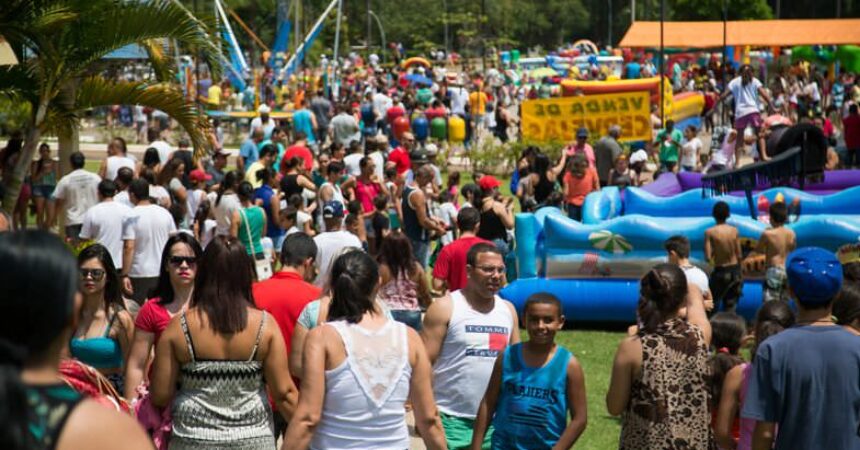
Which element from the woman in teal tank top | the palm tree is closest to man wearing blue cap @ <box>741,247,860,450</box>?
the palm tree

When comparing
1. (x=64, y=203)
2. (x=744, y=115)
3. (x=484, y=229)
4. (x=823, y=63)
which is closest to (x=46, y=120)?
(x=64, y=203)

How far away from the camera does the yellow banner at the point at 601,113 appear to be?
21.8 metres

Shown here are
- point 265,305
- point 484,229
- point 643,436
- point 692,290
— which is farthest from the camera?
point 484,229

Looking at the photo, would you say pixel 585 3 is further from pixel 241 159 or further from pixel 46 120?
pixel 46 120

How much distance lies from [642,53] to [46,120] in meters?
36.7

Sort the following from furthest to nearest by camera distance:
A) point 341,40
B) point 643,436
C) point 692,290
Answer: point 341,40, point 692,290, point 643,436

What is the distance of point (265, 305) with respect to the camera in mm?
6430

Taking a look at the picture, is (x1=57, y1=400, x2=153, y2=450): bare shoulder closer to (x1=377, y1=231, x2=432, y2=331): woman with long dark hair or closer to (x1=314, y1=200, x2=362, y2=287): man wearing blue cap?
(x1=377, y1=231, x2=432, y2=331): woman with long dark hair

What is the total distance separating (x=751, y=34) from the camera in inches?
1570

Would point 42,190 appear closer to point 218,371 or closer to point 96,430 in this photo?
point 218,371

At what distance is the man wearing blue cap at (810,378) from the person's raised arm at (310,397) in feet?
4.97

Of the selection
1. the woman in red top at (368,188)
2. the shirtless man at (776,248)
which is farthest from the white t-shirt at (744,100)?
the shirtless man at (776,248)

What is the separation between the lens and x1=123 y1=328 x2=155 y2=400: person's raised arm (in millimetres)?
5523

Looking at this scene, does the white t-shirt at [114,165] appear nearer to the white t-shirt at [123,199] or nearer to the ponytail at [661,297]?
the white t-shirt at [123,199]
